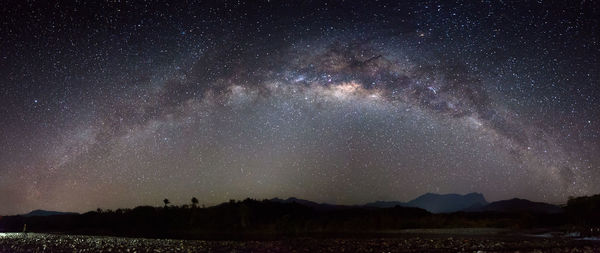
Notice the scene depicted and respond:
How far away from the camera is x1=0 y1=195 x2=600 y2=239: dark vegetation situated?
5162 centimetres

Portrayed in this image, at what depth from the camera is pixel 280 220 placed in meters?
66.9

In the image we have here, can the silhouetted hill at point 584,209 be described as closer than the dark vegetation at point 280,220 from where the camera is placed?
Yes

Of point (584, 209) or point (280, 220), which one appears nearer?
point (584, 209)

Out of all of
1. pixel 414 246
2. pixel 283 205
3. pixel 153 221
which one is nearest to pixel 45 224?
pixel 153 221

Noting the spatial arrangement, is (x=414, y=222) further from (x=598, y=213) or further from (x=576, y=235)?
(x=576, y=235)

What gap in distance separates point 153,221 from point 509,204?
476ft

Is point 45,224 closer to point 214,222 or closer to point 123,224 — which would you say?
point 123,224

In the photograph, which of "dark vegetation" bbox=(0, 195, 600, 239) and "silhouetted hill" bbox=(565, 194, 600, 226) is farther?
"dark vegetation" bbox=(0, 195, 600, 239)

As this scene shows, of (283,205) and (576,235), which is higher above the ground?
(283,205)

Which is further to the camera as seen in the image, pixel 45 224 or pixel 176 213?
pixel 45 224

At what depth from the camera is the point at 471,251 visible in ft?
80.7

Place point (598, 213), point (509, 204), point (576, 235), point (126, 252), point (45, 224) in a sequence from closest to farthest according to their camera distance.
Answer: point (126, 252) < point (576, 235) < point (598, 213) < point (45, 224) < point (509, 204)

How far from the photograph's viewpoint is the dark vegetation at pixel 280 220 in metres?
51.6

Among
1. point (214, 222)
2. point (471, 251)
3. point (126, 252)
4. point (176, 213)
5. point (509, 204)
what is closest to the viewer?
point (471, 251)
